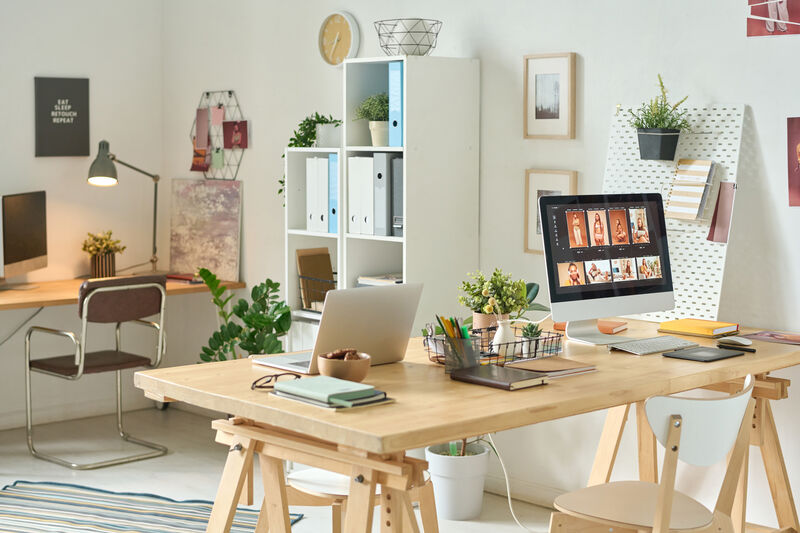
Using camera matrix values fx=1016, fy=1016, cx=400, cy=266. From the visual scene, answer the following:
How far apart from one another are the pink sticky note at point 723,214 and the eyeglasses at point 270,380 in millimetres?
1661

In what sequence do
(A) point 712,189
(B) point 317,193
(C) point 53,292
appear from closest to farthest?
(A) point 712,189 → (B) point 317,193 → (C) point 53,292

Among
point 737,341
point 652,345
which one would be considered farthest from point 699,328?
point 652,345

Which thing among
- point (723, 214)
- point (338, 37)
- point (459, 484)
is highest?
point (338, 37)

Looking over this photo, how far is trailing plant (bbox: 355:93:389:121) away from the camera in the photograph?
13.0 feet

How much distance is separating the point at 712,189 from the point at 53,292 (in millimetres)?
3043

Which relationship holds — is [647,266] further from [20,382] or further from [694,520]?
[20,382]

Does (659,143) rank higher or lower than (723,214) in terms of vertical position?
higher

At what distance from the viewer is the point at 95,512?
3.89m

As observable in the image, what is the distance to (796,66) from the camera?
324cm

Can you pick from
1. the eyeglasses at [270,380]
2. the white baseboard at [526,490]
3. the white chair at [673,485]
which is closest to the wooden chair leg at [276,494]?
the eyeglasses at [270,380]

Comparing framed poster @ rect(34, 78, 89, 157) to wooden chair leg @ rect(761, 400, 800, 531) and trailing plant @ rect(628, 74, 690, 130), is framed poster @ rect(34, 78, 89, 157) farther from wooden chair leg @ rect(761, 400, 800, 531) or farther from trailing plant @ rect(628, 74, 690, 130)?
wooden chair leg @ rect(761, 400, 800, 531)

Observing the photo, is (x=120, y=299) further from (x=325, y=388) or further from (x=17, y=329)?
(x=325, y=388)

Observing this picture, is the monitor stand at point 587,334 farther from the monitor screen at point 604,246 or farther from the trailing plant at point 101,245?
the trailing plant at point 101,245

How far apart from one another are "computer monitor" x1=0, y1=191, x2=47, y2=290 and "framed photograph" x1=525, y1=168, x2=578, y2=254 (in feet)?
7.91
